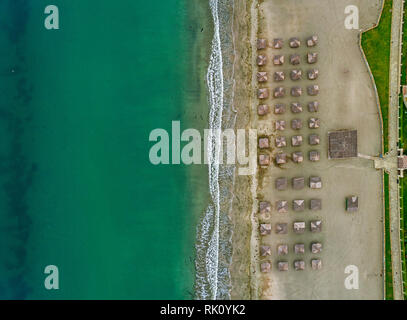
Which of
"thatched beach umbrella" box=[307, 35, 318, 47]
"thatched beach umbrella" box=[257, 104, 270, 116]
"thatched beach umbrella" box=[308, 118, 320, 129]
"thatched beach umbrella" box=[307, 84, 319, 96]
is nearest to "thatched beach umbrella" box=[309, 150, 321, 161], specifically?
"thatched beach umbrella" box=[308, 118, 320, 129]

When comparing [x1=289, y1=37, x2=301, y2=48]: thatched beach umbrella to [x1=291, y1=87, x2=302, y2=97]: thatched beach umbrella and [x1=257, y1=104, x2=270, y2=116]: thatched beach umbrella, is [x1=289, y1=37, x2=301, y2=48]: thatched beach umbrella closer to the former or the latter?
[x1=291, y1=87, x2=302, y2=97]: thatched beach umbrella

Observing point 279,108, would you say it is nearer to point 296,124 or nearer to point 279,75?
point 296,124

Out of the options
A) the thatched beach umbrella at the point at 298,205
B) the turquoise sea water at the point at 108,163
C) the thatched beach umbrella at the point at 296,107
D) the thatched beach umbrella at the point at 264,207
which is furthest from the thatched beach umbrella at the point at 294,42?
the thatched beach umbrella at the point at 264,207

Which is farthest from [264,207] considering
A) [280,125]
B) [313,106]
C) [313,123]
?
[313,106]

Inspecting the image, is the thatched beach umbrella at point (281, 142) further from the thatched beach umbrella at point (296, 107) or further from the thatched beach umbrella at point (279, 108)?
the thatched beach umbrella at point (296, 107)

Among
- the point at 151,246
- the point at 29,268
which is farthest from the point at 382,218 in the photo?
the point at 29,268
